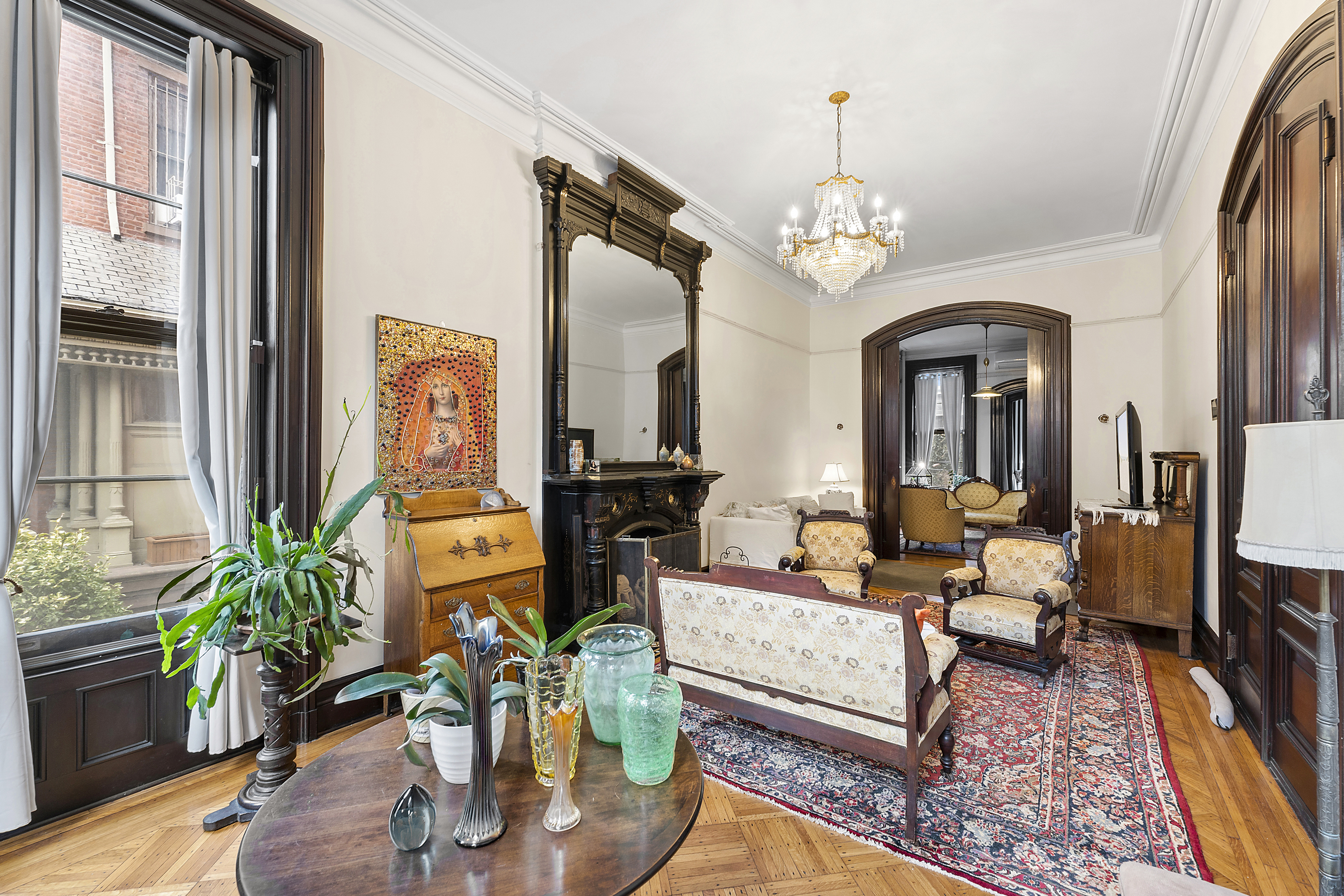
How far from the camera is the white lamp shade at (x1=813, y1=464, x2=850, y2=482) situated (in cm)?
715

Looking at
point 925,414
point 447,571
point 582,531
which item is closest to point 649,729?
point 447,571

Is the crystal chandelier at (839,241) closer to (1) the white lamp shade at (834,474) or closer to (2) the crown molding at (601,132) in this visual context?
(2) the crown molding at (601,132)

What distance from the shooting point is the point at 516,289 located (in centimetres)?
375

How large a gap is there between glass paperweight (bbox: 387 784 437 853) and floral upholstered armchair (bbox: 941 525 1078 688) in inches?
136

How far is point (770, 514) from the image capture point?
555cm

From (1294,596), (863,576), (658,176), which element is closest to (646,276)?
(658,176)

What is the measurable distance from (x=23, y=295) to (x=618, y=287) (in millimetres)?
3191

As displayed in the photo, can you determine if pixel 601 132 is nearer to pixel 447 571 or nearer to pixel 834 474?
pixel 447 571

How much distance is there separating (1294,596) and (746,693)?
7.20 ft

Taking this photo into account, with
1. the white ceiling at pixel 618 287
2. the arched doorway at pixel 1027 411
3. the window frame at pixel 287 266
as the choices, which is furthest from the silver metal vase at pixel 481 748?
the arched doorway at pixel 1027 411

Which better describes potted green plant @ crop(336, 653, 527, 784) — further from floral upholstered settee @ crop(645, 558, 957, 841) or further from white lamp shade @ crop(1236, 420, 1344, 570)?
white lamp shade @ crop(1236, 420, 1344, 570)

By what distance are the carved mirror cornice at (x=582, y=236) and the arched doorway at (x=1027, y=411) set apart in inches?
122

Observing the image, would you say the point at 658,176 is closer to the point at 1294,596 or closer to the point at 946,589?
the point at 946,589

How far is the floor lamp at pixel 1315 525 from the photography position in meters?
1.28
